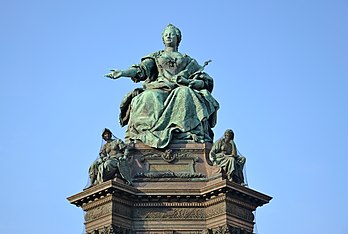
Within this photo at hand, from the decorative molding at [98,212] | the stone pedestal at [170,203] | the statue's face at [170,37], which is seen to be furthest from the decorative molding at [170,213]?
the statue's face at [170,37]

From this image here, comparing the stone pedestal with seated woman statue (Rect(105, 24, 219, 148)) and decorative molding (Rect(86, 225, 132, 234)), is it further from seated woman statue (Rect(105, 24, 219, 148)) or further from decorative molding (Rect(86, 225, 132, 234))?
seated woman statue (Rect(105, 24, 219, 148))

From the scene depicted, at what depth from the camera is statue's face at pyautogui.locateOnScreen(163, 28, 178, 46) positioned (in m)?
35.4

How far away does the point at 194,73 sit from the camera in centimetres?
3416

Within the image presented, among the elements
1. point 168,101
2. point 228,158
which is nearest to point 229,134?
point 228,158

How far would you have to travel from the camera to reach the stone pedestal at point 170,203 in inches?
1148

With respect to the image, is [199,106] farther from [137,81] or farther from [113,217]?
[113,217]

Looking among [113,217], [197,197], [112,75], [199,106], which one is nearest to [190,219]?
[197,197]

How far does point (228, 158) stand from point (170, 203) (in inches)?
110

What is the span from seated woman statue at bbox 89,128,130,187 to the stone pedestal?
0.43 meters

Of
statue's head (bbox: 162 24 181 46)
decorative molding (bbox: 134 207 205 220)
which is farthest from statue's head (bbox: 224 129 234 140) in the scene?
statue's head (bbox: 162 24 181 46)

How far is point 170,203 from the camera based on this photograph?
2977cm

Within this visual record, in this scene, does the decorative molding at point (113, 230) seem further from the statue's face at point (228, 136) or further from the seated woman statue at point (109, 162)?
the statue's face at point (228, 136)

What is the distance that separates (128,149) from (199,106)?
3.74 metres

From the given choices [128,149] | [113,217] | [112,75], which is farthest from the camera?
[112,75]
